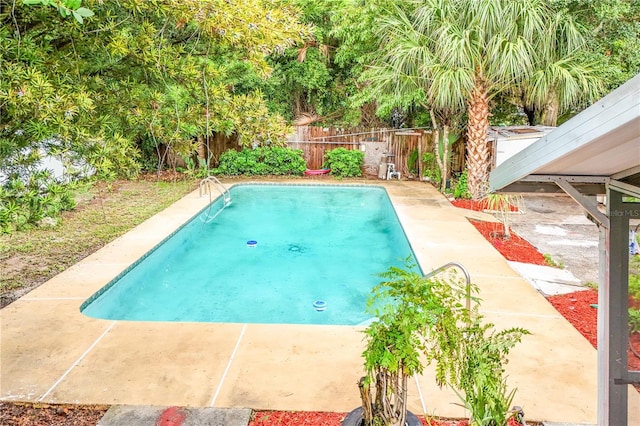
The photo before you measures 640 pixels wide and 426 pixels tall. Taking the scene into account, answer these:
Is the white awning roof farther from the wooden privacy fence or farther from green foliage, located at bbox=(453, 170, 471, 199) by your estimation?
the wooden privacy fence

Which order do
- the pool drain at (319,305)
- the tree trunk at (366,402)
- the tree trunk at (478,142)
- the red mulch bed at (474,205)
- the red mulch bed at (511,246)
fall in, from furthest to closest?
the tree trunk at (478,142)
the red mulch bed at (474,205)
the red mulch bed at (511,246)
the pool drain at (319,305)
the tree trunk at (366,402)

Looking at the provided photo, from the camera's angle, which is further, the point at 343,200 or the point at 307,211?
the point at 343,200

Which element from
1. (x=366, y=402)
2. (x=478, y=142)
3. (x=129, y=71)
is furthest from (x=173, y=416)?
(x=478, y=142)

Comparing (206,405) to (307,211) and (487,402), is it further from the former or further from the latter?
(307,211)

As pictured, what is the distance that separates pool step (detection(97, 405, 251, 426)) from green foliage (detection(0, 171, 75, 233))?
1.37 m

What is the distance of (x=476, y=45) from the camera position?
9820mm

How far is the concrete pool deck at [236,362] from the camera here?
11.7 ft

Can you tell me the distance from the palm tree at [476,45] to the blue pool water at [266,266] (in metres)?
3.03

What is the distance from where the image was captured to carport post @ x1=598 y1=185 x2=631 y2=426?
2.45 meters

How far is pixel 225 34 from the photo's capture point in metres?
3.81

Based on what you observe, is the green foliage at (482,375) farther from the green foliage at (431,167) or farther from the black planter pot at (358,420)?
the green foliage at (431,167)

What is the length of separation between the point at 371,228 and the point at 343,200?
2.56 meters

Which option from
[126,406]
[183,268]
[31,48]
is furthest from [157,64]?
[183,268]

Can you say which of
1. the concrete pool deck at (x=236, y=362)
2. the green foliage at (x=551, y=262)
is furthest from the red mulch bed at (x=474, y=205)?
the concrete pool deck at (x=236, y=362)
